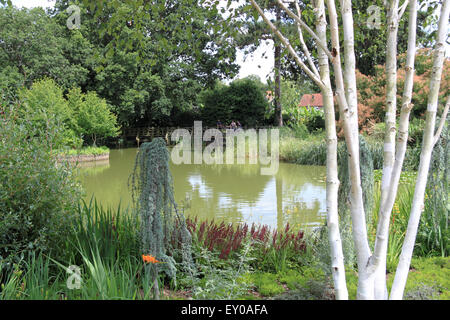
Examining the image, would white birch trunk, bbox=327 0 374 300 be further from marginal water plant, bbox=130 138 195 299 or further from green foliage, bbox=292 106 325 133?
green foliage, bbox=292 106 325 133

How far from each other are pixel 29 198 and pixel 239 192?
250 inches

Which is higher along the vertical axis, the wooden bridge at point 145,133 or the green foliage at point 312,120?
the green foliage at point 312,120

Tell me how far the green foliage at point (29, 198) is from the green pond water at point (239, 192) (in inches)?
28.0

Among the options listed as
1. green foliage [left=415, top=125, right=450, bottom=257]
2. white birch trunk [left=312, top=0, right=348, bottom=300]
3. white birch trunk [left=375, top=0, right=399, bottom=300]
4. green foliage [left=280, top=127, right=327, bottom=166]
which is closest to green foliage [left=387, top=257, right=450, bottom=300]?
green foliage [left=415, top=125, right=450, bottom=257]

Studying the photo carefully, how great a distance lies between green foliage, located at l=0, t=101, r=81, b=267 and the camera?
283 cm

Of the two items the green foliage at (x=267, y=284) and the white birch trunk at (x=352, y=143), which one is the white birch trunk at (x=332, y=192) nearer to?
the white birch trunk at (x=352, y=143)

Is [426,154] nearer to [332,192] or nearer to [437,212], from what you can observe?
[332,192]

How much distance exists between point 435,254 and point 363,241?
6.93 feet

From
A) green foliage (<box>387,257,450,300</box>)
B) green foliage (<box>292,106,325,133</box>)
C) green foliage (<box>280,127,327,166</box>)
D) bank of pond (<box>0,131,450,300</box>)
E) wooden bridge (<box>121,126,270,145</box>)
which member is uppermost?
green foliage (<box>292,106,325,133</box>)

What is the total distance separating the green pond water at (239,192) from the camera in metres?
6.38

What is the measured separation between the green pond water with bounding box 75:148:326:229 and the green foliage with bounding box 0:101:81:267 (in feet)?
2.33

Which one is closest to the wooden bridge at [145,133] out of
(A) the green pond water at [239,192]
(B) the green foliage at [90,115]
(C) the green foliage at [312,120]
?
(B) the green foliage at [90,115]

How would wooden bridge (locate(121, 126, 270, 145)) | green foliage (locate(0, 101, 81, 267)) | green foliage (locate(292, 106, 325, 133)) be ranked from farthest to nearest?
wooden bridge (locate(121, 126, 270, 145))
green foliage (locate(292, 106, 325, 133))
green foliage (locate(0, 101, 81, 267))
